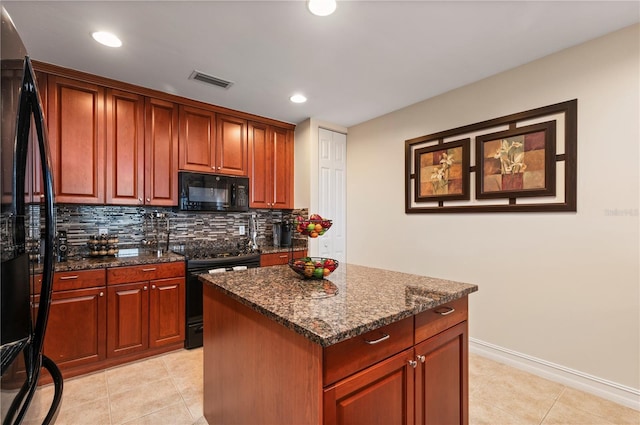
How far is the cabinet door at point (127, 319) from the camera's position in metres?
2.44

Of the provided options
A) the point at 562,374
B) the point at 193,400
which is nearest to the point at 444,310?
the point at 562,374

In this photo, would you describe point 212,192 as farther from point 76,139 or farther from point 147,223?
point 76,139

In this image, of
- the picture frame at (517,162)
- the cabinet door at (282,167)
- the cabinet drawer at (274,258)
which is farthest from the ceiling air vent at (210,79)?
the picture frame at (517,162)

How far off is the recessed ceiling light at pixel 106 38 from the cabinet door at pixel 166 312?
1.81m

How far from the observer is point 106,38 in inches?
81.0

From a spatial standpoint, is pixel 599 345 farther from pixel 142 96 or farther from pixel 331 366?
pixel 142 96

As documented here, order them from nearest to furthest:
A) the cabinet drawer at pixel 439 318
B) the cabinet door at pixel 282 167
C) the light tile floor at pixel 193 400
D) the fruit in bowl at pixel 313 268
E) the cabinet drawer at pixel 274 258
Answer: the cabinet drawer at pixel 439 318, the fruit in bowl at pixel 313 268, the light tile floor at pixel 193 400, the cabinet drawer at pixel 274 258, the cabinet door at pixel 282 167

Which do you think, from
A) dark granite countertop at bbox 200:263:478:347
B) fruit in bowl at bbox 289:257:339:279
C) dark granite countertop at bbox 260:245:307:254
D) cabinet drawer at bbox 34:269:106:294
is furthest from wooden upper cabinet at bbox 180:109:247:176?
fruit in bowl at bbox 289:257:339:279

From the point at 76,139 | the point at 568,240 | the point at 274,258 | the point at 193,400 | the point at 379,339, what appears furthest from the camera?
the point at 274,258

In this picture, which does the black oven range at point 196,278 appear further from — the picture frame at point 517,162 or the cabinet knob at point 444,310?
the picture frame at point 517,162

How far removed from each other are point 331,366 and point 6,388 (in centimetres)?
80

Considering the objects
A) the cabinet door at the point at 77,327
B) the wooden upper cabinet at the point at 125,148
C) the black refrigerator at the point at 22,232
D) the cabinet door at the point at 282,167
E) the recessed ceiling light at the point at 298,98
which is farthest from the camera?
the cabinet door at the point at 282,167

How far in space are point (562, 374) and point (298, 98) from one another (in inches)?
126

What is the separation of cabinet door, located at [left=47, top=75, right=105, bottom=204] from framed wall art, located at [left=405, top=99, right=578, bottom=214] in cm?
294
